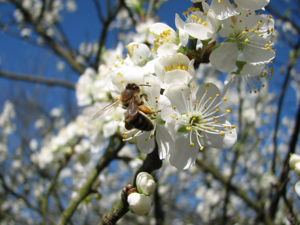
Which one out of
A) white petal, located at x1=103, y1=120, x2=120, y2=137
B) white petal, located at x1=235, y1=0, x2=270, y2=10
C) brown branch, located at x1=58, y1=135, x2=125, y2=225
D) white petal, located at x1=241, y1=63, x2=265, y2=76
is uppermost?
white petal, located at x1=235, y1=0, x2=270, y2=10

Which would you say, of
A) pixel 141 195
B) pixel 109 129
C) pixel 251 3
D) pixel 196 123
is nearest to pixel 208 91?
pixel 196 123

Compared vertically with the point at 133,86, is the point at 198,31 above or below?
above

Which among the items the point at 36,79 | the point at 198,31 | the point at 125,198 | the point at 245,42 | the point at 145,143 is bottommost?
the point at 36,79

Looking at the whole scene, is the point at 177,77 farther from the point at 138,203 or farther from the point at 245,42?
the point at 138,203

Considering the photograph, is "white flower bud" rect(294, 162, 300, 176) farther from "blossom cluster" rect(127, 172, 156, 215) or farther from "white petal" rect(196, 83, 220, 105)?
"blossom cluster" rect(127, 172, 156, 215)

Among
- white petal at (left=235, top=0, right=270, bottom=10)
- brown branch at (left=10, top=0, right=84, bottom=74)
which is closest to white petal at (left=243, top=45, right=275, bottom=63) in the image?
Answer: white petal at (left=235, top=0, right=270, bottom=10)

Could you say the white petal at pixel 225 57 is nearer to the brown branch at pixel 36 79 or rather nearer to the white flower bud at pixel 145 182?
the white flower bud at pixel 145 182

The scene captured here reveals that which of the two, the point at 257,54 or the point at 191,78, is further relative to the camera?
the point at 257,54

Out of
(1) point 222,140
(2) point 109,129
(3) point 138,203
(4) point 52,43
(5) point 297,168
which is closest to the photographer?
(3) point 138,203
